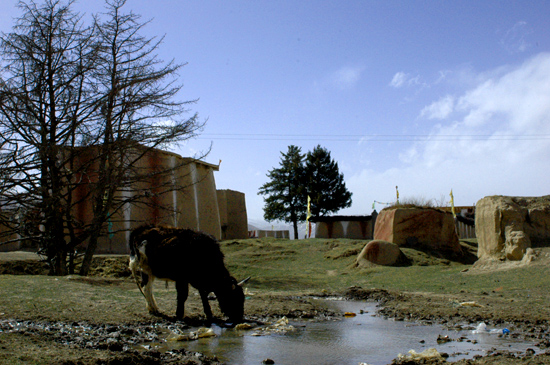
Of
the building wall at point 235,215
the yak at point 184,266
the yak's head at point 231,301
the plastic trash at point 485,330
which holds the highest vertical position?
the building wall at point 235,215

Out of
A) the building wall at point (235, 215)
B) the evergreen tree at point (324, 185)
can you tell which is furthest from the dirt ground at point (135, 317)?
the evergreen tree at point (324, 185)

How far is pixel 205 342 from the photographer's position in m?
7.18

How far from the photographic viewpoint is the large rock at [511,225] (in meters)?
16.3

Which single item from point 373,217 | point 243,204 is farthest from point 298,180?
point 373,217

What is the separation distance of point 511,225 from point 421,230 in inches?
270

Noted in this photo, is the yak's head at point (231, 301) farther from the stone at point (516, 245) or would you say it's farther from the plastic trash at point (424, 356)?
the stone at point (516, 245)

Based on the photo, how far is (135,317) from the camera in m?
8.37

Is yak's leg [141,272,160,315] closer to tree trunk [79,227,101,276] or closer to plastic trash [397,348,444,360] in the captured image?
plastic trash [397,348,444,360]

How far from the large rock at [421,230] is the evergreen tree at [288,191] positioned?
99.6 feet

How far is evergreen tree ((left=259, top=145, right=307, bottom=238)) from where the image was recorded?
54.4 meters

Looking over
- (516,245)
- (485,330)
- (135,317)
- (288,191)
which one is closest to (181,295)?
(135,317)

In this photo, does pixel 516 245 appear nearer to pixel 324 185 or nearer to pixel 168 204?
pixel 168 204

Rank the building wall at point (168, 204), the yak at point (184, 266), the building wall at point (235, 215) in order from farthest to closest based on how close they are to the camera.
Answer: the building wall at point (235, 215) → the building wall at point (168, 204) → the yak at point (184, 266)

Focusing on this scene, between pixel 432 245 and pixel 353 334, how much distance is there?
16413mm
